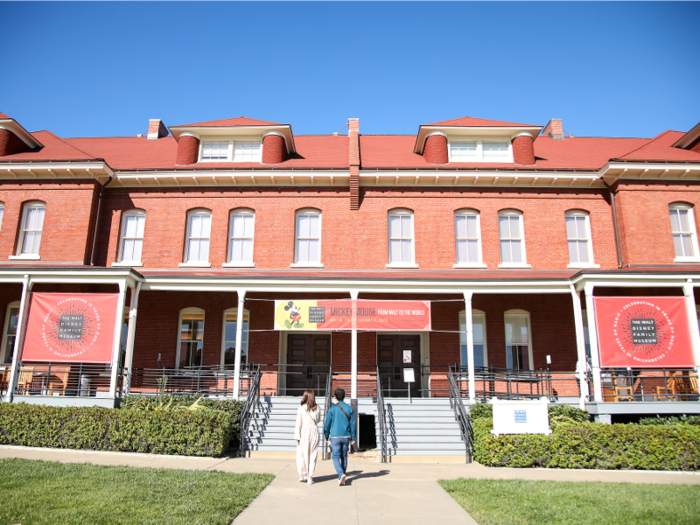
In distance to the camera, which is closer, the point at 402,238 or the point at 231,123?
the point at 402,238

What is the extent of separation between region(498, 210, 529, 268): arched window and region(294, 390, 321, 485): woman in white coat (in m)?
10.5

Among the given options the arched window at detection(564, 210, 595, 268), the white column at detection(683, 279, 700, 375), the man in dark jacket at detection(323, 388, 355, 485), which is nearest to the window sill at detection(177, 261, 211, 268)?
the man in dark jacket at detection(323, 388, 355, 485)

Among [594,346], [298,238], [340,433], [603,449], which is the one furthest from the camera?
[298,238]

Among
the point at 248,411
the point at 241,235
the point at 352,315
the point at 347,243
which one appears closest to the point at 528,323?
the point at 352,315

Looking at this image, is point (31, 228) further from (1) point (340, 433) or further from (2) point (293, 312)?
(1) point (340, 433)

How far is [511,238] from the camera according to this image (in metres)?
17.4

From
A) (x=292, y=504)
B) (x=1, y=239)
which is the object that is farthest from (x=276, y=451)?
(x=1, y=239)

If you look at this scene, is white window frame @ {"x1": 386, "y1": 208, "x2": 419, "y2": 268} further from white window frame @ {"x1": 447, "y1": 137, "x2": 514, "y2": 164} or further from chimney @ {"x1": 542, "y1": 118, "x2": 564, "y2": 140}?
chimney @ {"x1": 542, "y1": 118, "x2": 564, "y2": 140}

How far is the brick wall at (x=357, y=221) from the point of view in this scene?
674 inches

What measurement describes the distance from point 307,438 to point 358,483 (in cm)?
121

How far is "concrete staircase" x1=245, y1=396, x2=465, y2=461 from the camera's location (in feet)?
37.3

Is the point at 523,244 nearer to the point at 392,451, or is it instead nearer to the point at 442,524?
the point at 392,451

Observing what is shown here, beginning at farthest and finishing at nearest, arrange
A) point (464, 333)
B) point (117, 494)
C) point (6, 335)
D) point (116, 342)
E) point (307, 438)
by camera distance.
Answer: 1. point (6, 335)
2. point (464, 333)
3. point (116, 342)
4. point (307, 438)
5. point (117, 494)

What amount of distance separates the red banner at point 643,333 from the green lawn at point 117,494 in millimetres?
9706
